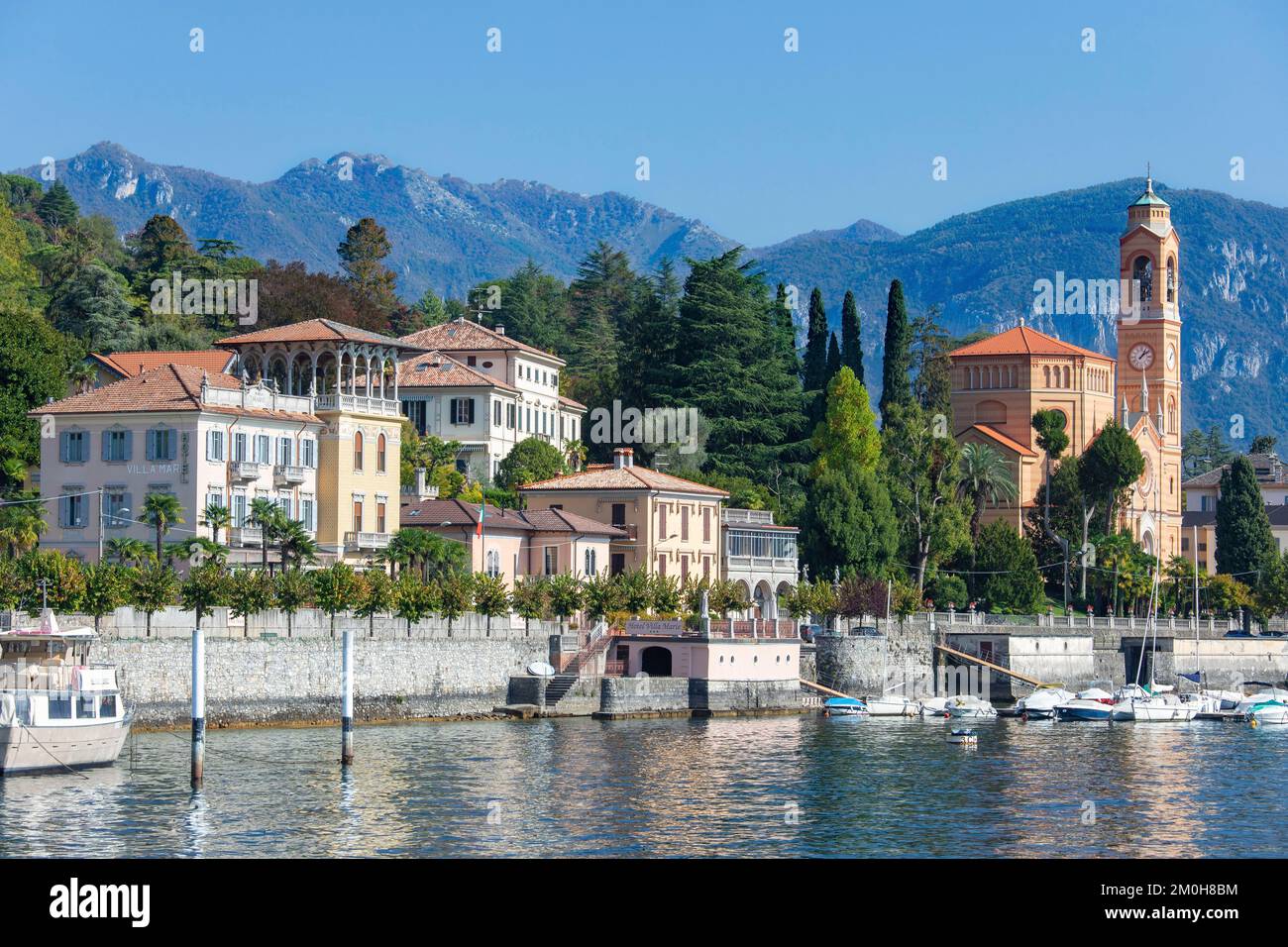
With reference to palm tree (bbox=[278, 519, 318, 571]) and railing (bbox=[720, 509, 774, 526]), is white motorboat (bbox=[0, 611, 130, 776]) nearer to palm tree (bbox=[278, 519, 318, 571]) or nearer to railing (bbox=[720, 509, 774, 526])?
palm tree (bbox=[278, 519, 318, 571])

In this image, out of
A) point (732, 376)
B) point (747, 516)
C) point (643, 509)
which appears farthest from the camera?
point (732, 376)

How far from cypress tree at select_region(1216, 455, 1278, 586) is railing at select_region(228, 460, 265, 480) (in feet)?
223

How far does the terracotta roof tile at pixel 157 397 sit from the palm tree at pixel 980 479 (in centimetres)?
4923

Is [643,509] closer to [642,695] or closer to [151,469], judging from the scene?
[642,695]

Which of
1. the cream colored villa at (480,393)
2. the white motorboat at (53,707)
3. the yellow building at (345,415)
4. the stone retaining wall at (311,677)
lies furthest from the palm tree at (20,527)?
the cream colored villa at (480,393)

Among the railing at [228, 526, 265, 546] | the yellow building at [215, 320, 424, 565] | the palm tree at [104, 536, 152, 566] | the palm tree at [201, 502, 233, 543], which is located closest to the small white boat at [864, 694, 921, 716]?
the yellow building at [215, 320, 424, 565]

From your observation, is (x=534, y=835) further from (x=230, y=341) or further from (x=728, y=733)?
(x=230, y=341)

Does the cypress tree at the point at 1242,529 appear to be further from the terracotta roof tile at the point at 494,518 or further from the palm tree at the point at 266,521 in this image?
the palm tree at the point at 266,521

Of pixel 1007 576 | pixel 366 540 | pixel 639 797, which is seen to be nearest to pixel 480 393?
pixel 366 540

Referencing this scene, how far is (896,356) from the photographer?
11306cm

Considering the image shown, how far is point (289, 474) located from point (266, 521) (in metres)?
5.38

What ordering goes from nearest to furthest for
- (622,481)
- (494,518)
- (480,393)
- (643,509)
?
(494,518)
(643,509)
(622,481)
(480,393)

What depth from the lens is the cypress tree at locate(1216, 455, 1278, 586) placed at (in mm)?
120250
